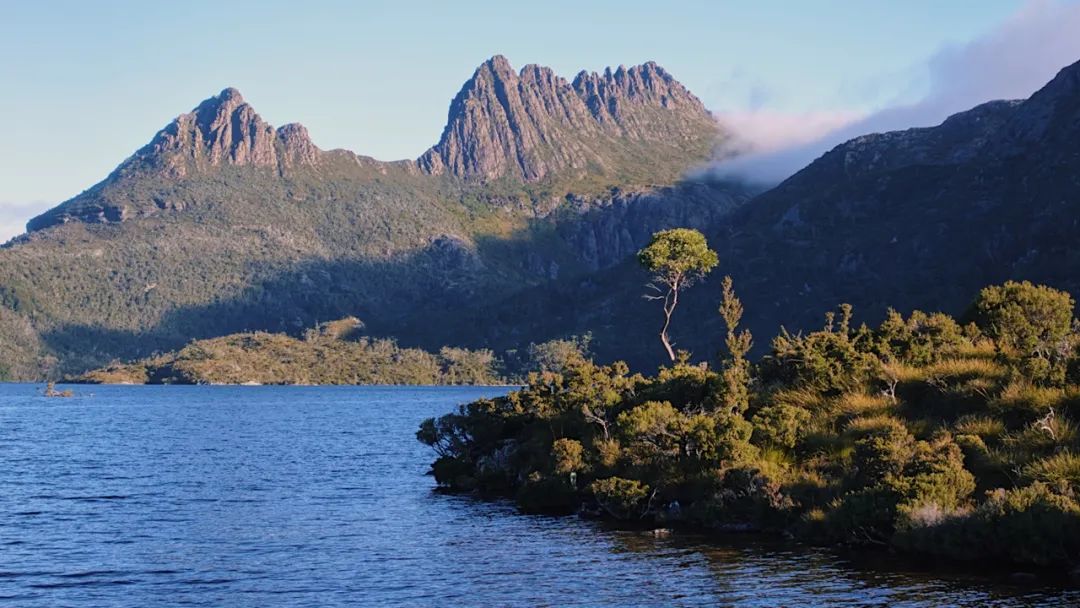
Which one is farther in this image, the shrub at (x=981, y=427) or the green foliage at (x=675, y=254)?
the green foliage at (x=675, y=254)

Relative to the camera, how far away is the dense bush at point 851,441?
137ft

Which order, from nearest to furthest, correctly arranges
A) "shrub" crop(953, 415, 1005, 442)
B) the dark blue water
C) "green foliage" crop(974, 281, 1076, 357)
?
1. the dark blue water
2. "shrub" crop(953, 415, 1005, 442)
3. "green foliage" crop(974, 281, 1076, 357)

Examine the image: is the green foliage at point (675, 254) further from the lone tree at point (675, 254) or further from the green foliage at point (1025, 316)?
the green foliage at point (1025, 316)

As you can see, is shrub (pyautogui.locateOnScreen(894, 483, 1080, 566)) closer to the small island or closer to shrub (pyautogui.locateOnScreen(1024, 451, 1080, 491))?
the small island

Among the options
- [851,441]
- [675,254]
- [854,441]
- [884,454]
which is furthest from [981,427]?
[675,254]

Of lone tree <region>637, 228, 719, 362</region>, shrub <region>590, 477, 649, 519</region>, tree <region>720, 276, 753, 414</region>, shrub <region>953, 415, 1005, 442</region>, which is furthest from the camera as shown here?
lone tree <region>637, 228, 719, 362</region>

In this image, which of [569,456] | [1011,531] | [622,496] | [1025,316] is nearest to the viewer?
[1011,531]

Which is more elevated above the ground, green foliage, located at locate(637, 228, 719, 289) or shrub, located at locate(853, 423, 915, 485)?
green foliage, located at locate(637, 228, 719, 289)

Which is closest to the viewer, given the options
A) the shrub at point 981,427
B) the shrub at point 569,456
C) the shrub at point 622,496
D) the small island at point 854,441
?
the small island at point 854,441

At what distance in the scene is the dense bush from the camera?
137ft

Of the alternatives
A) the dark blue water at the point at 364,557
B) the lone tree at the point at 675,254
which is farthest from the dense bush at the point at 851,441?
the lone tree at the point at 675,254

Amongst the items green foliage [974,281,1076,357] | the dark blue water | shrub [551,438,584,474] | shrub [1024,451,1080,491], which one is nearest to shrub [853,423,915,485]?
the dark blue water

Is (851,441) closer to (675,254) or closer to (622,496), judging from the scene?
(622,496)

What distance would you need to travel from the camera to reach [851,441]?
51312 mm
